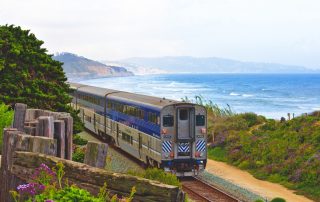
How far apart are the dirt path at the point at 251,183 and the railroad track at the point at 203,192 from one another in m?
2.26

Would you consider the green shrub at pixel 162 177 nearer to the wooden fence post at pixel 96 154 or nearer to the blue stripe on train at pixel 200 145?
the blue stripe on train at pixel 200 145

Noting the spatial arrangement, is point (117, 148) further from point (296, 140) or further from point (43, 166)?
point (43, 166)

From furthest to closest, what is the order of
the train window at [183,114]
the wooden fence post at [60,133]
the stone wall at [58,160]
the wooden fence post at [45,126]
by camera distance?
the train window at [183,114], the wooden fence post at [60,133], the wooden fence post at [45,126], the stone wall at [58,160]

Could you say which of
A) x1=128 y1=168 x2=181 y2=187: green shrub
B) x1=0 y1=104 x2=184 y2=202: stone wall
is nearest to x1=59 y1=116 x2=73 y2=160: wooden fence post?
x1=0 y1=104 x2=184 y2=202: stone wall

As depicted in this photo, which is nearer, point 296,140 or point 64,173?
point 64,173

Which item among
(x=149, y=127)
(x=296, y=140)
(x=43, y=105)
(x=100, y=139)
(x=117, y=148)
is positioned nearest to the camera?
(x=43, y=105)

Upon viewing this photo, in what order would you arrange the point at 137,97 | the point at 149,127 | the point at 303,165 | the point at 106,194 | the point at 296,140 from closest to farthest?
1. the point at 106,194
2. the point at 149,127
3. the point at 303,165
4. the point at 137,97
5. the point at 296,140

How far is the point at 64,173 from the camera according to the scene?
759 cm

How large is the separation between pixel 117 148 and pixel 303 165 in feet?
39.7

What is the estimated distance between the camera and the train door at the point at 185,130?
911 inches

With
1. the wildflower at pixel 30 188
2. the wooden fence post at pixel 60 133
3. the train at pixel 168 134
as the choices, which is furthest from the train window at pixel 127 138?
the wildflower at pixel 30 188

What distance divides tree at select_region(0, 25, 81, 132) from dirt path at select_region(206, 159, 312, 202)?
8.45 m

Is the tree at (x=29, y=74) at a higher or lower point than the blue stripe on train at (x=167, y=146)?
higher

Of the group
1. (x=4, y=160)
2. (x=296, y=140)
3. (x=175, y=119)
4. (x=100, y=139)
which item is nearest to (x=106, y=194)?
(x=4, y=160)
